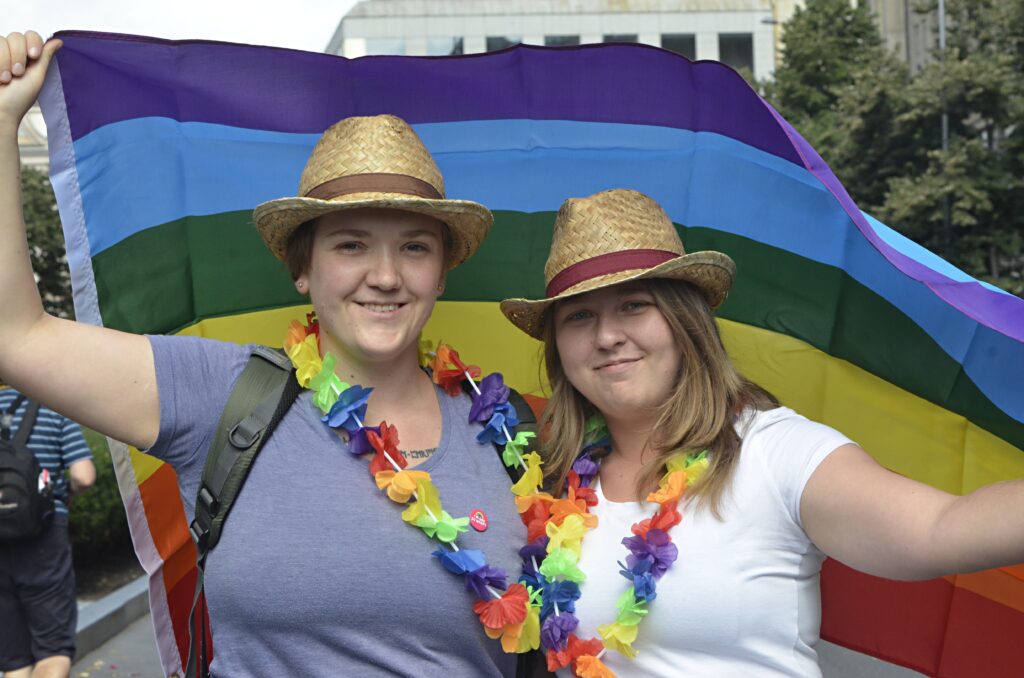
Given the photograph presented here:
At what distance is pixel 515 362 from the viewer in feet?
11.0

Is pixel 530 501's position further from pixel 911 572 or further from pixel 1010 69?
pixel 1010 69

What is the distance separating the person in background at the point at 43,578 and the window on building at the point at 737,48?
47.6 metres

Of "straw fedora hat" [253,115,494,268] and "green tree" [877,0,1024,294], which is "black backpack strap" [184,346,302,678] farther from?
"green tree" [877,0,1024,294]

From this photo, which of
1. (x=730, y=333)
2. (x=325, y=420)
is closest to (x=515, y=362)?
(x=730, y=333)

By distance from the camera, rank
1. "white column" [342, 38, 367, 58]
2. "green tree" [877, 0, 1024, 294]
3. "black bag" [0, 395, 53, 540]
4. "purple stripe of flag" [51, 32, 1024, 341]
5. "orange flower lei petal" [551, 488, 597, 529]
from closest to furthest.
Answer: "orange flower lei petal" [551, 488, 597, 529]
"purple stripe of flag" [51, 32, 1024, 341]
"black bag" [0, 395, 53, 540]
"green tree" [877, 0, 1024, 294]
"white column" [342, 38, 367, 58]

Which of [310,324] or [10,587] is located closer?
[310,324]

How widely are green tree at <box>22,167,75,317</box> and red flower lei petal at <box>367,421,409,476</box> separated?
863 inches

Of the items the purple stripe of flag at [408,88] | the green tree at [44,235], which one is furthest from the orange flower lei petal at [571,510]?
the green tree at [44,235]

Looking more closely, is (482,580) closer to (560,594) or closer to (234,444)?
(560,594)

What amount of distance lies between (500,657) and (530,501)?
35 cm

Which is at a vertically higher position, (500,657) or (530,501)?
(530,501)

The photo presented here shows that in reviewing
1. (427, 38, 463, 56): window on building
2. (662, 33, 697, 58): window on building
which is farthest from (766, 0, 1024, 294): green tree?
(427, 38, 463, 56): window on building

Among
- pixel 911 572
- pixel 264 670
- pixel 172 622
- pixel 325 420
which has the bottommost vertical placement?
pixel 172 622

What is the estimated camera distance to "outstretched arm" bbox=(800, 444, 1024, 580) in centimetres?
179
